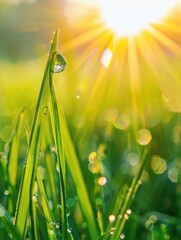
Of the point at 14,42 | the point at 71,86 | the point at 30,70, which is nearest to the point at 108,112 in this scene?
the point at 71,86

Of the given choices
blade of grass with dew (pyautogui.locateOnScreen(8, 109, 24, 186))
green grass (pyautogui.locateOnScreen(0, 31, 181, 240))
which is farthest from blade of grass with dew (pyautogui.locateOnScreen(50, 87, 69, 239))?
blade of grass with dew (pyautogui.locateOnScreen(8, 109, 24, 186))

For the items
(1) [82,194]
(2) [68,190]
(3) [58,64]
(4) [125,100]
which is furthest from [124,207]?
(4) [125,100]

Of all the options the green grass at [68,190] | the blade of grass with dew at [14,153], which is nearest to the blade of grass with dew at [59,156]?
the green grass at [68,190]

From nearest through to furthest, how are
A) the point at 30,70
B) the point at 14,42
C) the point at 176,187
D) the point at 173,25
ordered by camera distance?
1. the point at 176,187
2. the point at 173,25
3. the point at 30,70
4. the point at 14,42

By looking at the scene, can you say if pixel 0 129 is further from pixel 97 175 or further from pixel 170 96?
→ pixel 97 175

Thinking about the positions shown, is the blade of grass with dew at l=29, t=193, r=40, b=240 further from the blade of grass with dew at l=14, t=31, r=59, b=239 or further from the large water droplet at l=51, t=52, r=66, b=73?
the large water droplet at l=51, t=52, r=66, b=73

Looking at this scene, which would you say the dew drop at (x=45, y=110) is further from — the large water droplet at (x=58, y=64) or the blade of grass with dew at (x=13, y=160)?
the blade of grass with dew at (x=13, y=160)

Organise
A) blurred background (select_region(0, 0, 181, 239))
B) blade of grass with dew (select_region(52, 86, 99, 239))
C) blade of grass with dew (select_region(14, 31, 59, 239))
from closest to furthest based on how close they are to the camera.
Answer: blade of grass with dew (select_region(14, 31, 59, 239))
blade of grass with dew (select_region(52, 86, 99, 239))
blurred background (select_region(0, 0, 181, 239))

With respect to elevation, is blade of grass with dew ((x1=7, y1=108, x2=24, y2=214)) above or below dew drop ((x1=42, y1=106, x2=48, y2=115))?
below
